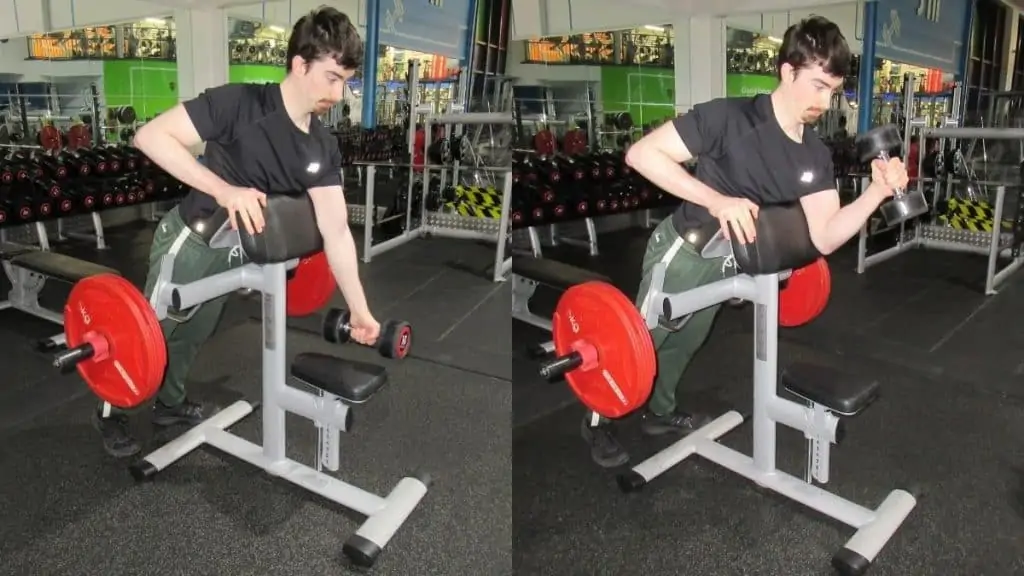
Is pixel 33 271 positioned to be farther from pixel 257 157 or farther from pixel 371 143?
pixel 371 143

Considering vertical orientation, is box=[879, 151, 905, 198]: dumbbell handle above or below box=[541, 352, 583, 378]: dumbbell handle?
above

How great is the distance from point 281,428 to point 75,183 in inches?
109

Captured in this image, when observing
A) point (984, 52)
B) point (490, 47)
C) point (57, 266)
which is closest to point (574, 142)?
point (490, 47)

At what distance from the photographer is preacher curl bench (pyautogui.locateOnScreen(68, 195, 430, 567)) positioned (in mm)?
1557

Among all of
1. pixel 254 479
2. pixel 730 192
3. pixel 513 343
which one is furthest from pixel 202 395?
pixel 730 192

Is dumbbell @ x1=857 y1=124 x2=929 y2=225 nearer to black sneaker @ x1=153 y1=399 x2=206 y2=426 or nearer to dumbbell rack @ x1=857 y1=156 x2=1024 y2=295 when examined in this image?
black sneaker @ x1=153 y1=399 x2=206 y2=426

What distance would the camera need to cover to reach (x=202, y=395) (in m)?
2.48

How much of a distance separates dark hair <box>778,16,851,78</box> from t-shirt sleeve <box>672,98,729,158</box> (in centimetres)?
18

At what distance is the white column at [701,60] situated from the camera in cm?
368

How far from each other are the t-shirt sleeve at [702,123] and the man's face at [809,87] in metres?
0.13

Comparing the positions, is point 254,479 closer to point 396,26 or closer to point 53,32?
point 53,32

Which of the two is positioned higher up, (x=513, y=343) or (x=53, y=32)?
(x=53, y=32)

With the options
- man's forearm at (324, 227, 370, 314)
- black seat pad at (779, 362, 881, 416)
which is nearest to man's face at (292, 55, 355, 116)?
man's forearm at (324, 227, 370, 314)

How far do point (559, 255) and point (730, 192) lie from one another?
8.37ft
